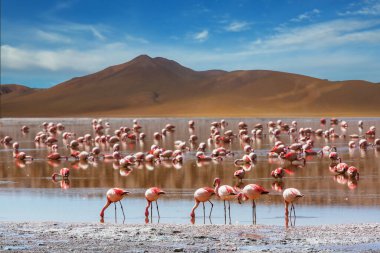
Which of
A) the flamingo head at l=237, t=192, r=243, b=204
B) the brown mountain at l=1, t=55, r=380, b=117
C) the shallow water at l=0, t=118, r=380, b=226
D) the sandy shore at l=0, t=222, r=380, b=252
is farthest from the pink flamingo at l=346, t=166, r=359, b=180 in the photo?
the brown mountain at l=1, t=55, r=380, b=117

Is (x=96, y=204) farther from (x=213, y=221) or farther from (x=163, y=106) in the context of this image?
(x=163, y=106)

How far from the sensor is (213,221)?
10.8 m

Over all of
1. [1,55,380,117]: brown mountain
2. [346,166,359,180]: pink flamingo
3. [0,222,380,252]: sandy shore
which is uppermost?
[1,55,380,117]: brown mountain

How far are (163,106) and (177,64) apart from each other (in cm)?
4554

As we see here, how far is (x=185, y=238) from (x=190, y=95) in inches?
4302

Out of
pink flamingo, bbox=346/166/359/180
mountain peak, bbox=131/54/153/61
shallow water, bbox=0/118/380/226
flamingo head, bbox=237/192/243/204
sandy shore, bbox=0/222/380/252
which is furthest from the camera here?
mountain peak, bbox=131/54/153/61

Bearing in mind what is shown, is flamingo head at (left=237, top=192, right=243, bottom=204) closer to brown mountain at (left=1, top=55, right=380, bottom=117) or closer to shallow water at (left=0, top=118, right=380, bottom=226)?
shallow water at (left=0, top=118, right=380, bottom=226)

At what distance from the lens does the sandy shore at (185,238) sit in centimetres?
834

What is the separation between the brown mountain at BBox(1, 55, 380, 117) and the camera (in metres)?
98.0

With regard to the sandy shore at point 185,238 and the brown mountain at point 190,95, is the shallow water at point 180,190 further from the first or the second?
the brown mountain at point 190,95

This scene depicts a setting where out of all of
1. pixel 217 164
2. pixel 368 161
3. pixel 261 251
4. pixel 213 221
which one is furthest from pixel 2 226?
pixel 368 161

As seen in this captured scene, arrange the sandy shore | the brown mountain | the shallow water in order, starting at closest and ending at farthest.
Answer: the sandy shore
the shallow water
the brown mountain

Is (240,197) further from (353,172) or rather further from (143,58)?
(143,58)

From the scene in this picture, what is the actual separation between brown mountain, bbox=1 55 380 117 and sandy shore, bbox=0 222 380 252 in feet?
253
